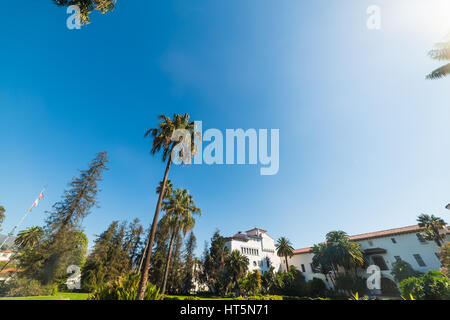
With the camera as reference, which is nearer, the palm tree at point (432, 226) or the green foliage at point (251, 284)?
the palm tree at point (432, 226)

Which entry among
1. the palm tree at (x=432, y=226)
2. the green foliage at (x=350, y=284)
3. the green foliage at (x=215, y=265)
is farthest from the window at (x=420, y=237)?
the green foliage at (x=215, y=265)

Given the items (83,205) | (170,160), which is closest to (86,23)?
(170,160)

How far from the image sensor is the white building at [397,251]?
2955 centimetres

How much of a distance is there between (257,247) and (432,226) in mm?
35416

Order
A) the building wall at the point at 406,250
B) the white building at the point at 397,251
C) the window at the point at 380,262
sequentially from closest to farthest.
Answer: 1. the building wall at the point at 406,250
2. the white building at the point at 397,251
3. the window at the point at 380,262

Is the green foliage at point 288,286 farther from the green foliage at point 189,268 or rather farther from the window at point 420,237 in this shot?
the window at point 420,237

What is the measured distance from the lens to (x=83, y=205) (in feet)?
89.8

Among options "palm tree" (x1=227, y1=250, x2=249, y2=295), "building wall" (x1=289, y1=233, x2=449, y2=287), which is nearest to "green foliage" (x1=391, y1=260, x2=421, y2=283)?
"building wall" (x1=289, y1=233, x2=449, y2=287)

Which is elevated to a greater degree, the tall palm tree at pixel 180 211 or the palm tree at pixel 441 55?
the palm tree at pixel 441 55

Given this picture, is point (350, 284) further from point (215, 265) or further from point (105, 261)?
point (105, 261)

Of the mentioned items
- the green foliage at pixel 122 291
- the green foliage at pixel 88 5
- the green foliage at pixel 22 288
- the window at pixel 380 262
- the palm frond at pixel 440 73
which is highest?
the palm frond at pixel 440 73

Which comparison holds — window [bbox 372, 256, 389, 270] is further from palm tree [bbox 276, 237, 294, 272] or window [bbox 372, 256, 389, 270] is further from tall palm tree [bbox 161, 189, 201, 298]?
tall palm tree [bbox 161, 189, 201, 298]

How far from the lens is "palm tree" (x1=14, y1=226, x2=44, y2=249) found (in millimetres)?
29836

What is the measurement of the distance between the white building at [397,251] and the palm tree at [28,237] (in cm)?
5732
